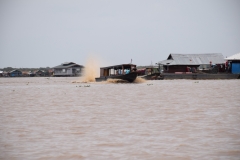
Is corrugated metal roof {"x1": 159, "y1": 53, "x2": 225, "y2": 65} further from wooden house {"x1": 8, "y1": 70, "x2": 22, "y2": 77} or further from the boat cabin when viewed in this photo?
wooden house {"x1": 8, "y1": 70, "x2": 22, "y2": 77}

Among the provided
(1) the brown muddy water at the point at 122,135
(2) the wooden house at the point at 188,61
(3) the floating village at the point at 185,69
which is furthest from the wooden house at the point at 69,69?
(1) the brown muddy water at the point at 122,135

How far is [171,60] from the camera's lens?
62.5m

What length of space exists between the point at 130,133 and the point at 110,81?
33.5 metres

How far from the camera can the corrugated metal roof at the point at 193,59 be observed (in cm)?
6144

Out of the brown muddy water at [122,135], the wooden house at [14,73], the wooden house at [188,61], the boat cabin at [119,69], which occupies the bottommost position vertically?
the brown muddy water at [122,135]

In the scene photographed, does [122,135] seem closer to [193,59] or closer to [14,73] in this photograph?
[193,59]

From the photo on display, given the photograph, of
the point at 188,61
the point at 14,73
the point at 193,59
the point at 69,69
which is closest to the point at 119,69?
the point at 188,61

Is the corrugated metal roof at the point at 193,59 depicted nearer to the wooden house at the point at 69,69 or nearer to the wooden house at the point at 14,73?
the wooden house at the point at 69,69

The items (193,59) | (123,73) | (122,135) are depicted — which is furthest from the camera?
(193,59)

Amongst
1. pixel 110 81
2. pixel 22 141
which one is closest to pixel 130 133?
pixel 22 141

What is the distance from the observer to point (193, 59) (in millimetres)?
63031

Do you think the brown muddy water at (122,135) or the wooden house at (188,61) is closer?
the brown muddy water at (122,135)

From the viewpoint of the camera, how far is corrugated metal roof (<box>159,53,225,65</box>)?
202ft

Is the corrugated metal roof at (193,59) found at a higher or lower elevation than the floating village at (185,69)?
higher
